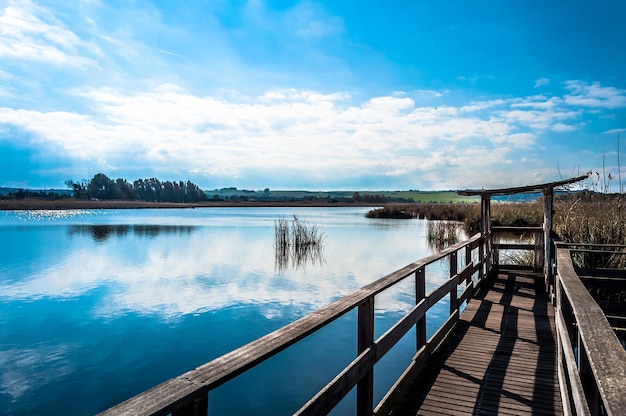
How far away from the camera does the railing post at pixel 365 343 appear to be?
343 centimetres

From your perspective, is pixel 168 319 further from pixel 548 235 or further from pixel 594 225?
pixel 594 225

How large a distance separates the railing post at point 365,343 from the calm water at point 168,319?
2835 millimetres

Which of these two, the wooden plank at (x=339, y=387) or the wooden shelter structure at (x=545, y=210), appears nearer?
the wooden plank at (x=339, y=387)

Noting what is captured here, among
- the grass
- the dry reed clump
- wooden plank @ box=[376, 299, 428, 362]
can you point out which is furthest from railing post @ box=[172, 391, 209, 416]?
the dry reed clump

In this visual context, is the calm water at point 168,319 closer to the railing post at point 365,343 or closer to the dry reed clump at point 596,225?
the railing post at point 365,343

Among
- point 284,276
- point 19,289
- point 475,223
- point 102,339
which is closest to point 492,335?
point 102,339

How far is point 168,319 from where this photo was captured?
11.2 meters

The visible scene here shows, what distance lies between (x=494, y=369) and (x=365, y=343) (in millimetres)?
2347

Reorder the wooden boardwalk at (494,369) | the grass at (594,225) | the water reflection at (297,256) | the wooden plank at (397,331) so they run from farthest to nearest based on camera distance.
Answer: the water reflection at (297,256) < the grass at (594,225) < the wooden boardwalk at (494,369) < the wooden plank at (397,331)

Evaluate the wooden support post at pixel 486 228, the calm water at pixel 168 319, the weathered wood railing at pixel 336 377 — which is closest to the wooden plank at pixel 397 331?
the weathered wood railing at pixel 336 377

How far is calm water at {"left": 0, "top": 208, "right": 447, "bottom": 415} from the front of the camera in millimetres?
7168

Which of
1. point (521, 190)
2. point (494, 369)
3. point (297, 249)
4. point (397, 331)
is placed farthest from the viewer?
point (297, 249)

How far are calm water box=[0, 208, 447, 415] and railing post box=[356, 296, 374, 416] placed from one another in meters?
2.84

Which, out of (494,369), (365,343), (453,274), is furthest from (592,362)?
(453,274)
